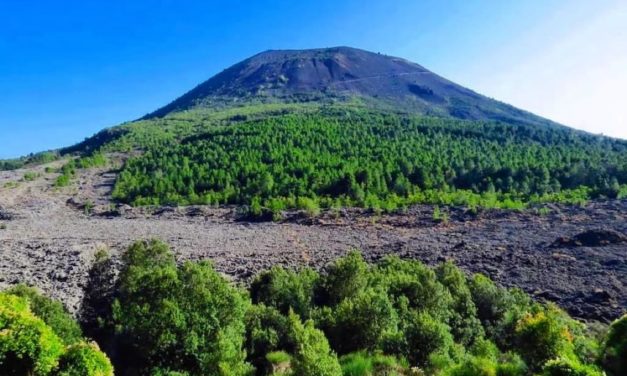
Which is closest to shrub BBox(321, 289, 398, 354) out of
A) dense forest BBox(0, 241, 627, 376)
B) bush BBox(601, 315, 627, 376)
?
dense forest BBox(0, 241, 627, 376)

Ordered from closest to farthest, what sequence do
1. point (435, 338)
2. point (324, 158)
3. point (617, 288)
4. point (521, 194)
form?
point (435, 338) < point (617, 288) < point (521, 194) < point (324, 158)

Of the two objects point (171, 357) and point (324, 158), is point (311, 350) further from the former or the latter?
point (324, 158)

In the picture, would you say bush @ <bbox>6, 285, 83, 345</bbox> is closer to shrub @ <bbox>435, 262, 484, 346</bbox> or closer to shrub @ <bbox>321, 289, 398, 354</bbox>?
shrub @ <bbox>321, 289, 398, 354</bbox>

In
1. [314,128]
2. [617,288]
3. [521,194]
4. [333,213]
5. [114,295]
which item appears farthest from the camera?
[314,128]

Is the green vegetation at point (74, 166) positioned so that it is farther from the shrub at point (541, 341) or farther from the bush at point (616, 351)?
the bush at point (616, 351)

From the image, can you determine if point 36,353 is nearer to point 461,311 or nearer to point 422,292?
point 422,292

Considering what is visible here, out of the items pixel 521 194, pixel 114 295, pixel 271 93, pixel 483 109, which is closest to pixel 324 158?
pixel 521 194

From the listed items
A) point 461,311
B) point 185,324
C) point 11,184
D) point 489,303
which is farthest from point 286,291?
point 11,184
